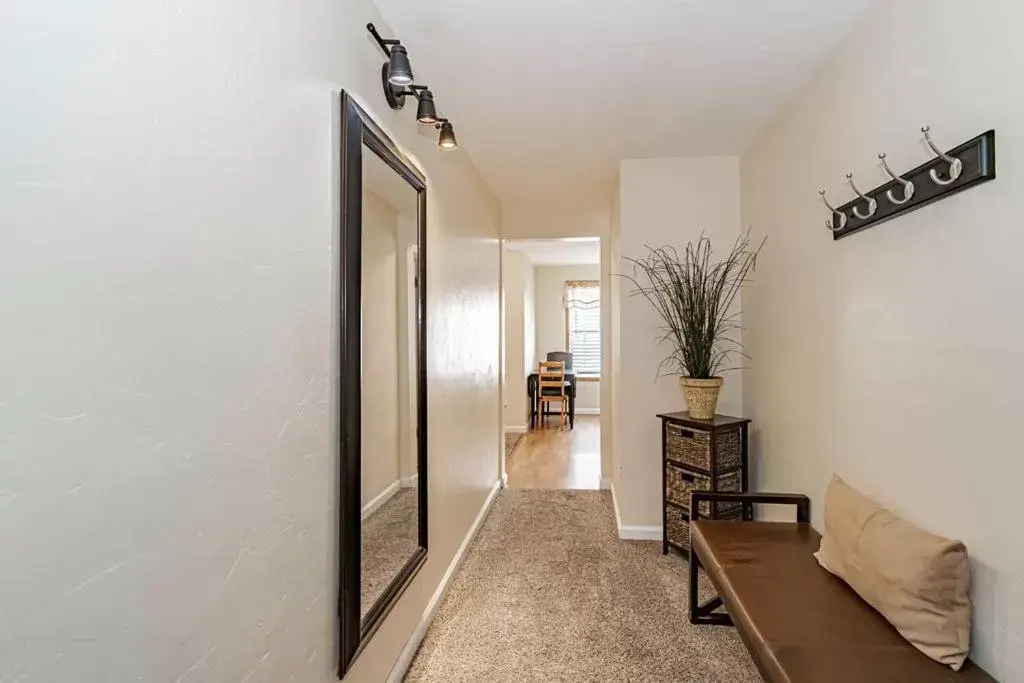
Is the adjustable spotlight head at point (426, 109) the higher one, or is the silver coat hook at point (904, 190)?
the adjustable spotlight head at point (426, 109)

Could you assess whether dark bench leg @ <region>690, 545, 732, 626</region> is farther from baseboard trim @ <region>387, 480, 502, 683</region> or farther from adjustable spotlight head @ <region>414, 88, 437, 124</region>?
adjustable spotlight head @ <region>414, 88, 437, 124</region>

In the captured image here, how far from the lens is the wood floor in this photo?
4.47 m

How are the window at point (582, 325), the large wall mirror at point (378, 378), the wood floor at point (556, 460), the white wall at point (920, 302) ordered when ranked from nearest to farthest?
the white wall at point (920, 302)
the large wall mirror at point (378, 378)
the wood floor at point (556, 460)
the window at point (582, 325)

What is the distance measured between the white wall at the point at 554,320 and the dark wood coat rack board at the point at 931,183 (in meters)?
6.54

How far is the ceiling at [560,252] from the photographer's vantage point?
6531mm

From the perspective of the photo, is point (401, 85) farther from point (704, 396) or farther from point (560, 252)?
point (560, 252)

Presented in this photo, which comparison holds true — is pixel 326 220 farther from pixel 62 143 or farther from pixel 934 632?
pixel 934 632

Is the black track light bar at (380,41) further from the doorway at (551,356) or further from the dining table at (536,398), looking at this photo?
the dining table at (536,398)

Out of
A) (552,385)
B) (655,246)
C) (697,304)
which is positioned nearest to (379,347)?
(697,304)

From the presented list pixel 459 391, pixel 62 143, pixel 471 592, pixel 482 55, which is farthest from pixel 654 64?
pixel 471 592

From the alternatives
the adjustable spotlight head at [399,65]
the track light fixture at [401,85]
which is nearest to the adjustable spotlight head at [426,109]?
the track light fixture at [401,85]

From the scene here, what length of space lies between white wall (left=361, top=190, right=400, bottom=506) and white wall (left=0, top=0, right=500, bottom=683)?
241 mm

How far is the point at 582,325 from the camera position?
27.2ft

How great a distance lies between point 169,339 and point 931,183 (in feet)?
5.97
